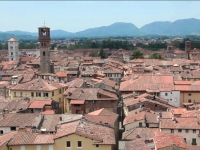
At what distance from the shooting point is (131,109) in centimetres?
5559

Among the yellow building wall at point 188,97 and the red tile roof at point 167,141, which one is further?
the yellow building wall at point 188,97

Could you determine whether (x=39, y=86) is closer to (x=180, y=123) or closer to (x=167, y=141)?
(x=180, y=123)

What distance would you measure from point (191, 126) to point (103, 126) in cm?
1085

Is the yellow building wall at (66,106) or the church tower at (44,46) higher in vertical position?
the church tower at (44,46)

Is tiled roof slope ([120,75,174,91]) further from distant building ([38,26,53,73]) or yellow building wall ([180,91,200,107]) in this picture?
distant building ([38,26,53,73])

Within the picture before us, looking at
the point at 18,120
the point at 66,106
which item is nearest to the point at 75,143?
the point at 18,120

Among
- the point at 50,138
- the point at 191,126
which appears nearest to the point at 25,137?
the point at 50,138

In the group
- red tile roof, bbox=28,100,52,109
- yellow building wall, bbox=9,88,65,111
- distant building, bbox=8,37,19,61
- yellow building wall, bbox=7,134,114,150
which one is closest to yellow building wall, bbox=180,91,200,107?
yellow building wall, bbox=9,88,65,111

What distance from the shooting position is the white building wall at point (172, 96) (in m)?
65.7

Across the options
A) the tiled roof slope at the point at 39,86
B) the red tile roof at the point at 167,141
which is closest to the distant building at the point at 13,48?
the tiled roof slope at the point at 39,86

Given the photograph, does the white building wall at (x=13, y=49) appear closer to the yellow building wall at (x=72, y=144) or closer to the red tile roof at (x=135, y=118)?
the red tile roof at (x=135, y=118)

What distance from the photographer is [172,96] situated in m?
65.9

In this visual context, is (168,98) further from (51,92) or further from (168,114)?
(51,92)

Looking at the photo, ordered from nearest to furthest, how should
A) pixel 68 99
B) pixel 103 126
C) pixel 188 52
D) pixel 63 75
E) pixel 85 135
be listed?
pixel 85 135
pixel 103 126
pixel 68 99
pixel 63 75
pixel 188 52
